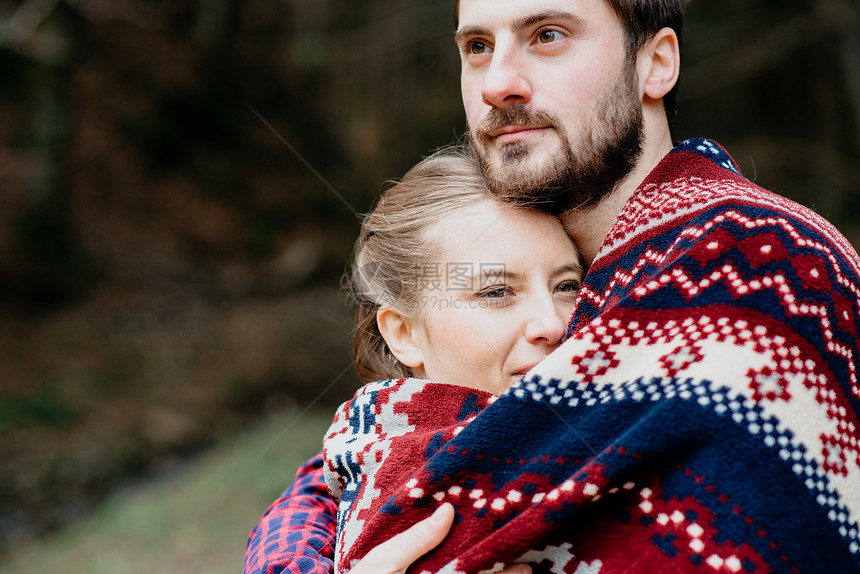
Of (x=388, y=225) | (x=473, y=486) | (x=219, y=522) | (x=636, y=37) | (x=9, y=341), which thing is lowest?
(x=219, y=522)

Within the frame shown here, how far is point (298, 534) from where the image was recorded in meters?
1.79

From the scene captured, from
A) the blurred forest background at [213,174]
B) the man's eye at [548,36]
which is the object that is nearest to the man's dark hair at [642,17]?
the man's eye at [548,36]

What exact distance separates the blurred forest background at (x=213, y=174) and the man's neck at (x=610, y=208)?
4.29 m

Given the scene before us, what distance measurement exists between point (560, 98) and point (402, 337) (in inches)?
29.3

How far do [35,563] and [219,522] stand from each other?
120 centimetres

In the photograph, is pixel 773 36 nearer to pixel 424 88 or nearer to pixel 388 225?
pixel 424 88

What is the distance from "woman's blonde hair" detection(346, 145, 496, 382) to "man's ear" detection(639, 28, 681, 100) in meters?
0.48

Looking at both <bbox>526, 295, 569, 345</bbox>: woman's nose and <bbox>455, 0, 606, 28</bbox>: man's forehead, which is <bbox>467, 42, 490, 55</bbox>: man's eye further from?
<bbox>526, 295, 569, 345</bbox>: woman's nose

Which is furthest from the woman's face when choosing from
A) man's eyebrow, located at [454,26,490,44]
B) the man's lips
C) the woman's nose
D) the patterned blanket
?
man's eyebrow, located at [454,26,490,44]

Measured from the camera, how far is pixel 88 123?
8898 mm

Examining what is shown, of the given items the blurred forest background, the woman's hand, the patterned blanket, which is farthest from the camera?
the blurred forest background

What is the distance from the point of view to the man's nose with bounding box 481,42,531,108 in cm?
173

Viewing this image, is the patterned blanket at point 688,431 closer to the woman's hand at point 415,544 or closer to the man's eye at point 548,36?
the woman's hand at point 415,544

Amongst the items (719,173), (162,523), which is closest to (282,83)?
(162,523)
